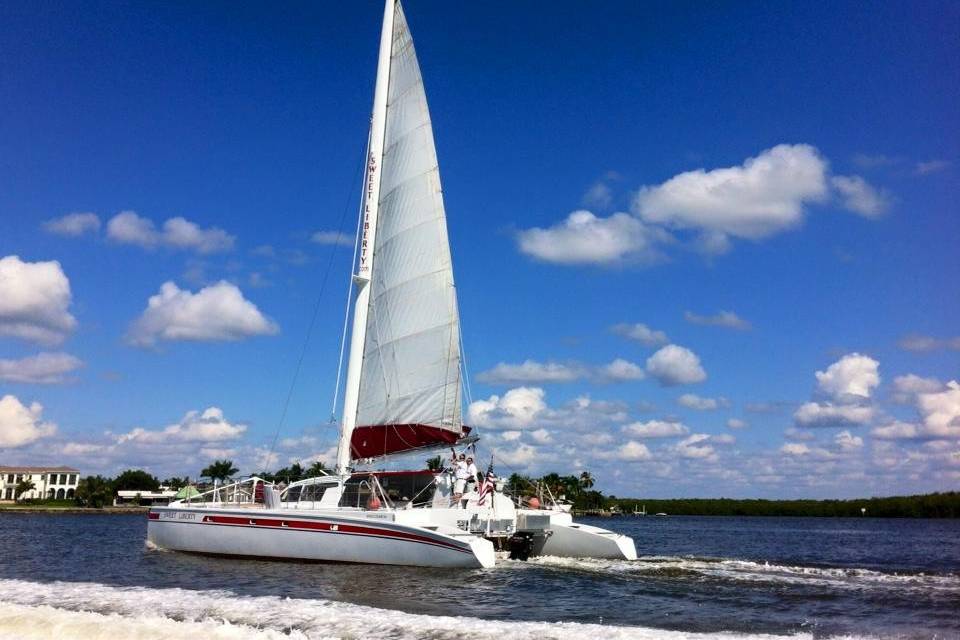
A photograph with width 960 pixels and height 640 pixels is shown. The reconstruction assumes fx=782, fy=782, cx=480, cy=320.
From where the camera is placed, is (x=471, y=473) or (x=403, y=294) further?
(x=403, y=294)

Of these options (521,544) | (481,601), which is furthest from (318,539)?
(481,601)

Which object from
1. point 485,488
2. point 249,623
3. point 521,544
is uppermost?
point 485,488

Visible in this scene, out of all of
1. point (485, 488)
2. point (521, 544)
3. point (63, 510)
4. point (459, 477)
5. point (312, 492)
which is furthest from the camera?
point (63, 510)

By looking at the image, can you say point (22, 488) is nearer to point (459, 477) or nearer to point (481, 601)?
point (459, 477)

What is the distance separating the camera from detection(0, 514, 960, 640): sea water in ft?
42.3

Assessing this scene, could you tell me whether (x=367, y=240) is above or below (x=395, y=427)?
above

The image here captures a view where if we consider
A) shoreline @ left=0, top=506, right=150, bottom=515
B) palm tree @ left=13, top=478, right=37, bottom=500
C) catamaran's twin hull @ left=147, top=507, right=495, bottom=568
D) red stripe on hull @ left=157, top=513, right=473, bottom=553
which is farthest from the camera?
palm tree @ left=13, top=478, right=37, bottom=500

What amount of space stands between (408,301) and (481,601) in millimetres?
11539

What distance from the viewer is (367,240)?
2633 cm

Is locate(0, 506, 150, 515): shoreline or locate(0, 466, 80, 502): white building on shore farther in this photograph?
locate(0, 466, 80, 502): white building on shore

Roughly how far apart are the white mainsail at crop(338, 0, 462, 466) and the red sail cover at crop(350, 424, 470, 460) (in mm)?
32

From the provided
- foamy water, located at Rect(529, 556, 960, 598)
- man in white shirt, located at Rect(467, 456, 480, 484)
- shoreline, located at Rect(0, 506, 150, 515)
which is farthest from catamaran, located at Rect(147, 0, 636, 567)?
shoreline, located at Rect(0, 506, 150, 515)

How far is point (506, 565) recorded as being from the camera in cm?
2278

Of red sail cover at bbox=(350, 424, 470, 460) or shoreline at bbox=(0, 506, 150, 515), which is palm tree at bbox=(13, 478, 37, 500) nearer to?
shoreline at bbox=(0, 506, 150, 515)
